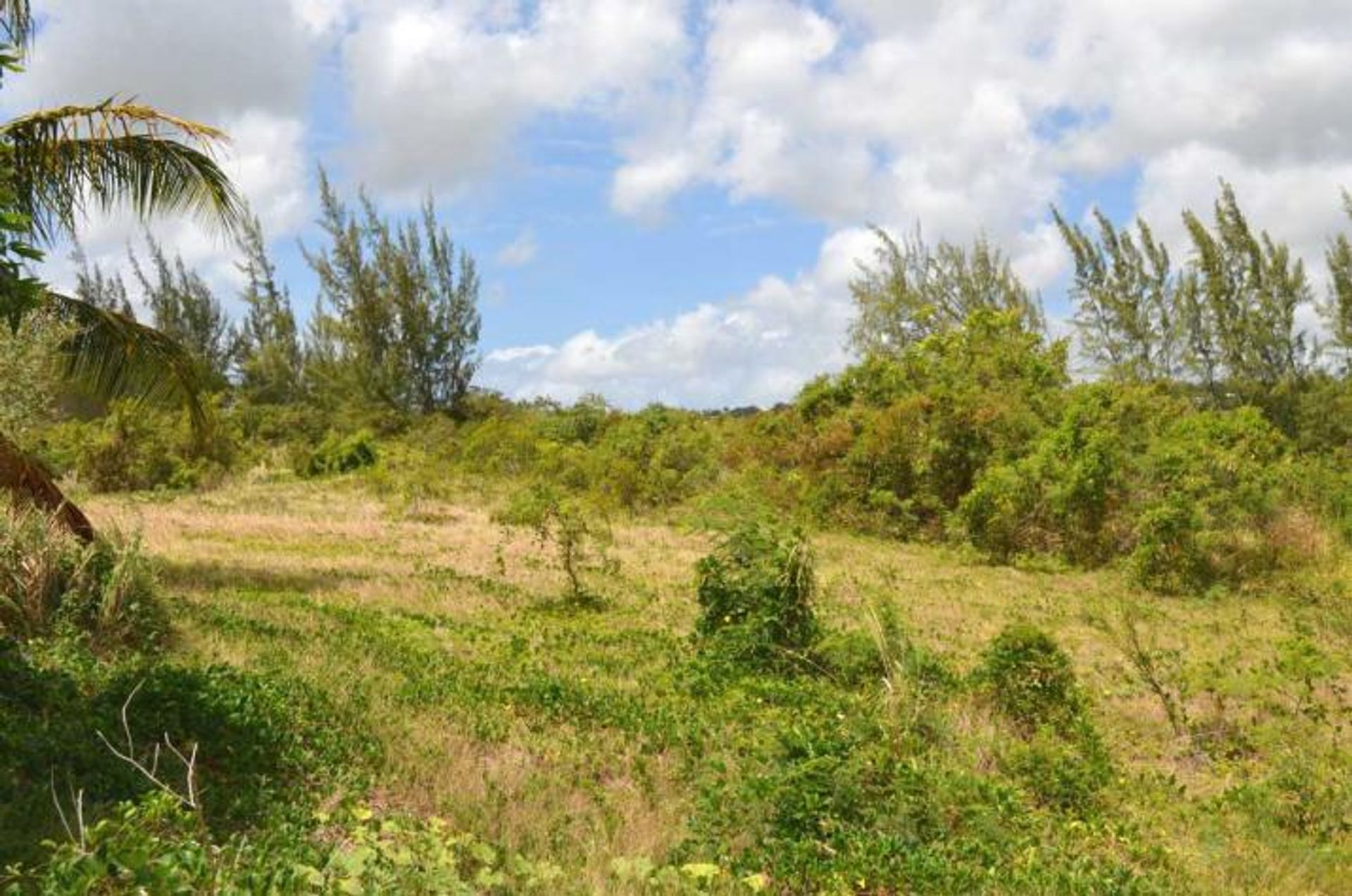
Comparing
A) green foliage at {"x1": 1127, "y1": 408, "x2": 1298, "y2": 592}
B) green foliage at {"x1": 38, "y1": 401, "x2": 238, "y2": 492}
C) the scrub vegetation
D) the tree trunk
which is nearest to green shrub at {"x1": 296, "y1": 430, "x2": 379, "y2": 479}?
green foliage at {"x1": 38, "y1": 401, "x2": 238, "y2": 492}

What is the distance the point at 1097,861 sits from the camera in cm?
534

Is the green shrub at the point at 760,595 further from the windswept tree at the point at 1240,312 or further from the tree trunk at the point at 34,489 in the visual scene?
the windswept tree at the point at 1240,312

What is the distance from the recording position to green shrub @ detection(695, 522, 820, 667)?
9.18m

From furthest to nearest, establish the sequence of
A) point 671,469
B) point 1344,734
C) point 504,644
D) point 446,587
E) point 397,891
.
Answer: point 671,469, point 446,587, point 504,644, point 1344,734, point 397,891

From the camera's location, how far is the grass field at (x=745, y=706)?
5.38m

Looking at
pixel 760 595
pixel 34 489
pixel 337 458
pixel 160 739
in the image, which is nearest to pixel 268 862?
pixel 160 739

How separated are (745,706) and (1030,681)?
209 cm

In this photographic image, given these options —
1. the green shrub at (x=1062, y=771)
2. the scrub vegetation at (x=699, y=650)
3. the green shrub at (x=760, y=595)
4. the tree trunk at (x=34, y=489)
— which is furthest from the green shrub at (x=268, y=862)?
the tree trunk at (x=34, y=489)

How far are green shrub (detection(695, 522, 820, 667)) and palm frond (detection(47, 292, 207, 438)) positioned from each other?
18.2ft

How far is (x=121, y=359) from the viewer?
10.3m

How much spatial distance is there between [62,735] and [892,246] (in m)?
32.3

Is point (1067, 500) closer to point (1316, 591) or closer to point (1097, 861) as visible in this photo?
point (1316, 591)

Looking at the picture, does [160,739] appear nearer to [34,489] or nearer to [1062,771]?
[34,489]

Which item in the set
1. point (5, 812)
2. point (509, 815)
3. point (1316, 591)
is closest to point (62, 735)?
point (5, 812)
